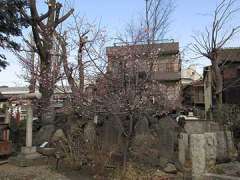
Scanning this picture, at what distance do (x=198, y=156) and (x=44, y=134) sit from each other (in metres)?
7.68

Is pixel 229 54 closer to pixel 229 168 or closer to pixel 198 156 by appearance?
pixel 229 168

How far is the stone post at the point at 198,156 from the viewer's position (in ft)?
25.8

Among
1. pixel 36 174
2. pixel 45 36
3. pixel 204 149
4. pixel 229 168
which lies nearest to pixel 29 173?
pixel 36 174

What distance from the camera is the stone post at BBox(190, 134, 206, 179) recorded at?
25.8 feet

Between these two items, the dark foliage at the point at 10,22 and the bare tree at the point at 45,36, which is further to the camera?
the bare tree at the point at 45,36

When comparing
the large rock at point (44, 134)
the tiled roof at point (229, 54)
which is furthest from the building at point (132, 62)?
the tiled roof at point (229, 54)

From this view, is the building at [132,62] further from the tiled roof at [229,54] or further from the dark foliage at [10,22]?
the tiled roof at [229,54]

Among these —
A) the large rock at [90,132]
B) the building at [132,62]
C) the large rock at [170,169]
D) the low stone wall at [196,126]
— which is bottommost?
the large rock at [170,169]

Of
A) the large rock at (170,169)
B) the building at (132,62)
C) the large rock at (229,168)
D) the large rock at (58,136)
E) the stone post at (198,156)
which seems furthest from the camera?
the large rock at (58,136)

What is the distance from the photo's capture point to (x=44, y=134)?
1361 cm

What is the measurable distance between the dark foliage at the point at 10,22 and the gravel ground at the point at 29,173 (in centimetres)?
495

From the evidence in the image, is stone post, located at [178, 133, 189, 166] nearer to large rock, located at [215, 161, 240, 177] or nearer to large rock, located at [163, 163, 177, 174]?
large rock, located at [163, 163, 177, 174]

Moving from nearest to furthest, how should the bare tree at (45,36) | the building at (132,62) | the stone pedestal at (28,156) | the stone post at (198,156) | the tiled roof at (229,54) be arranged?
1. the stone post at (198,156)
2. the building at (132,62)
3. the stone pedestal at (28,156)
4. the bare tree at (45,36)
5. the tiled roof at (229,54)

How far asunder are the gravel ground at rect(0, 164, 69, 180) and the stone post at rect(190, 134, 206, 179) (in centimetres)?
364
